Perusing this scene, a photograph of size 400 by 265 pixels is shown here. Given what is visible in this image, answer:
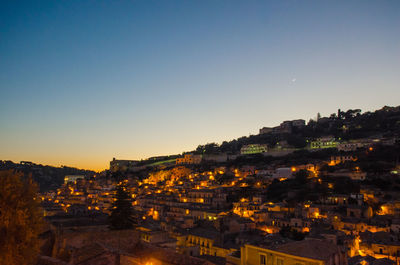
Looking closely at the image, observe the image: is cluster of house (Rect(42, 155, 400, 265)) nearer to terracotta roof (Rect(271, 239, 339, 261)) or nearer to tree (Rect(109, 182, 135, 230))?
terracotta roof (Rect(271, 239, 339, 261))

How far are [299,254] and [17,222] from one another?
1185 centimetres

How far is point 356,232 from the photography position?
40.7 metres

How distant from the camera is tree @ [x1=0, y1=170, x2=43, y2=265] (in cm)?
1110

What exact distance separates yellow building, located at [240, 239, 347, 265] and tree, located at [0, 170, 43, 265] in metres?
10.4

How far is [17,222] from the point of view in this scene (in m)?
11.4

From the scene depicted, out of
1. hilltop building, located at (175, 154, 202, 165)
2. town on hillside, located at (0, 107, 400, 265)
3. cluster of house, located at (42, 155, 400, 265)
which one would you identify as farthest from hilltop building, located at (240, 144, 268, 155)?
cluster of house, located at (42, 155, 400, 265)

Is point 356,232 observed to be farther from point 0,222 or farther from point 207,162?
point 207,162

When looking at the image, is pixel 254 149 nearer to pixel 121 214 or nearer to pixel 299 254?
pixel 121 214

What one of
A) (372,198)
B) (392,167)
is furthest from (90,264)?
(392,167)

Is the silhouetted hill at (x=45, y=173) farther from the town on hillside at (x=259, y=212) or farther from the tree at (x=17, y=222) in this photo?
the tree at (x=17, y=222)

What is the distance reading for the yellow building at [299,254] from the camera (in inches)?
557

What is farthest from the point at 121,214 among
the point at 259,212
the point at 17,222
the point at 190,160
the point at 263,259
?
the point at 190,160

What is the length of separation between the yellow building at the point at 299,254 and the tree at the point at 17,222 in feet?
34.0

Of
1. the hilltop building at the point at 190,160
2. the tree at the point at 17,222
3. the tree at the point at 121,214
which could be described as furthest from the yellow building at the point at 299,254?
the hilltop building at the point at 190,160
